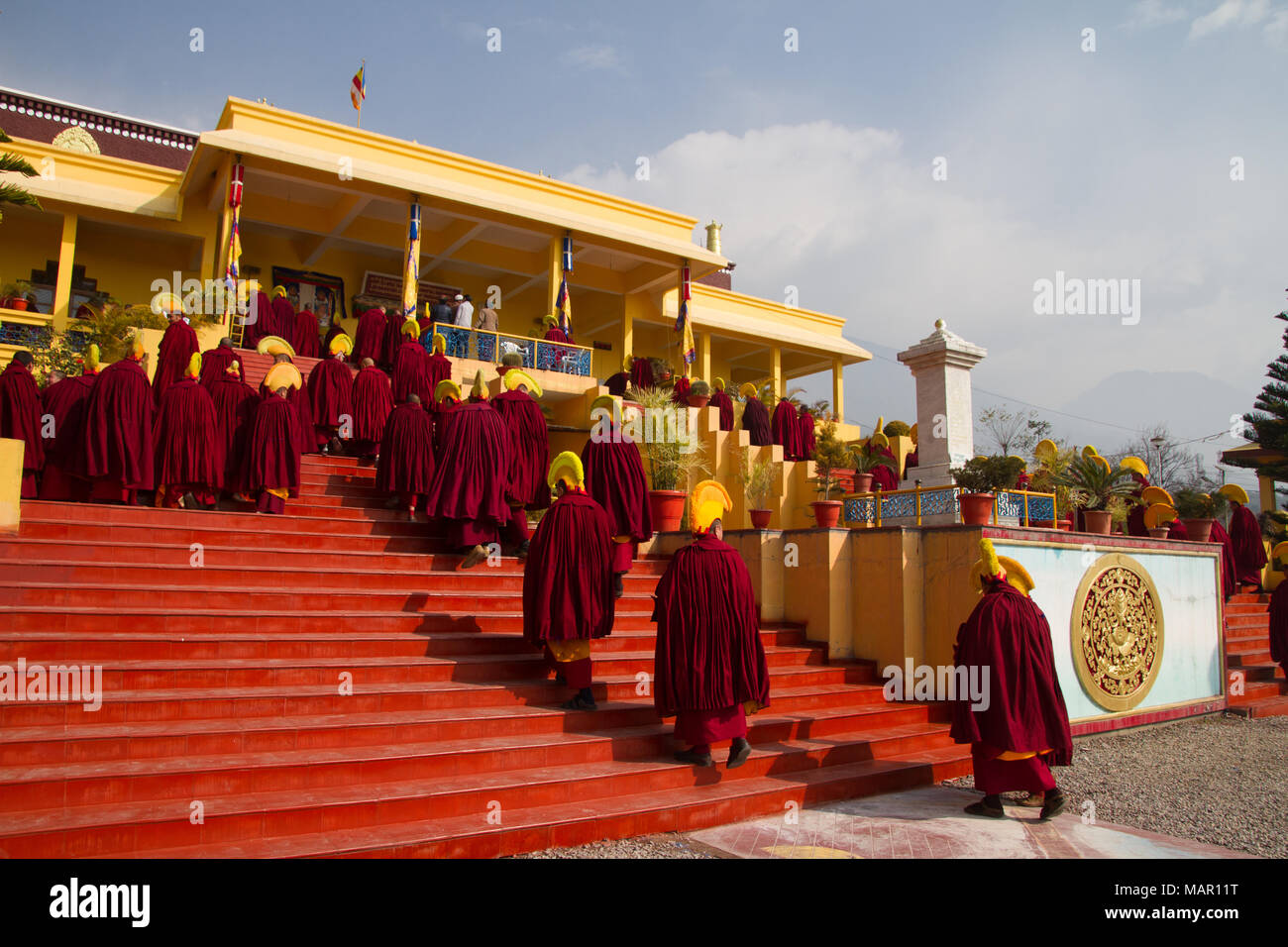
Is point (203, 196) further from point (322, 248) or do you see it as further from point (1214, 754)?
point (1214, 754)

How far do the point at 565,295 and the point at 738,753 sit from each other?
1313cm

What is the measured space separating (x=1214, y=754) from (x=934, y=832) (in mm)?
4562

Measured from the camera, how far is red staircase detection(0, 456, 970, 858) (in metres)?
4.23

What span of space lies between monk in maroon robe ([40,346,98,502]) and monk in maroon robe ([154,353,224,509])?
680 millimetres

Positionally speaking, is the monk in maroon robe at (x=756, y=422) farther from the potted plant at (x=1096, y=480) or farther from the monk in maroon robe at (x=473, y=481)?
the monk in maroon robe at (x=473, y=481)

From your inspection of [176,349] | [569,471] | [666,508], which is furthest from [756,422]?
[176,349]

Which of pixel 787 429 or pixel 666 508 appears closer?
pixel 666 508

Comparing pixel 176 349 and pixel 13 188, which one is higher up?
pixel 13 188

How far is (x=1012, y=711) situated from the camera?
5570 millimetres

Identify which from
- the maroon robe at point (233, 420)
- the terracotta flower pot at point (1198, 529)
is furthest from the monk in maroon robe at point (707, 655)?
the terracotta flower pot at point (1198, 529)

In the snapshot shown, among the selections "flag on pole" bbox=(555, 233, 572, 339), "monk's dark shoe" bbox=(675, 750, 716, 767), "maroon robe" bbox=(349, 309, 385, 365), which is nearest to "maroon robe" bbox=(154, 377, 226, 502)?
"maroon robe" bbox=(349, 309, 385, 365)

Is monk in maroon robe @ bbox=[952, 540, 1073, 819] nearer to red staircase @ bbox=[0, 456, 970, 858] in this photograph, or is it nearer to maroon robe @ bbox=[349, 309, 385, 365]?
red staircase @ bbox=[0, 456, 970, 858]

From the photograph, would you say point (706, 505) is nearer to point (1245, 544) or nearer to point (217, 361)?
point (217, 361)

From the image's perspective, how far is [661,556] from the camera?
9.91 meters
